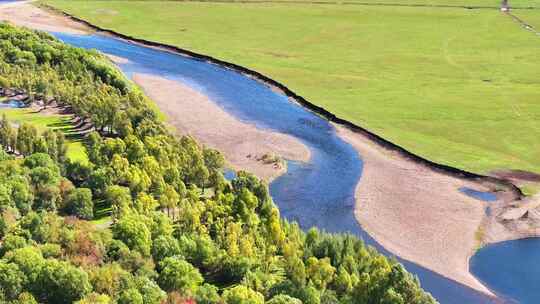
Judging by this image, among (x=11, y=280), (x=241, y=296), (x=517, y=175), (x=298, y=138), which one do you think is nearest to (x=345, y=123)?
(x=298, y=138)

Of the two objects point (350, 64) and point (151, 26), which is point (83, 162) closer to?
point (350, 64)

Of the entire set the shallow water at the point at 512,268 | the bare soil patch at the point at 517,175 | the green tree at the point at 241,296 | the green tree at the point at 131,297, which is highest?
the bare soil patch at the point at 517,175

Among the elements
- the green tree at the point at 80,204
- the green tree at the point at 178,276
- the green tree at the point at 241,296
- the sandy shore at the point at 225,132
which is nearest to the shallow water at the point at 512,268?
the green tree at the point at 241,296

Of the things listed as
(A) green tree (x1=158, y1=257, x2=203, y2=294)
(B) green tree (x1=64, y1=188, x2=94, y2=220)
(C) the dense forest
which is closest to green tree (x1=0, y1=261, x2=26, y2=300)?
(C) the dense forest

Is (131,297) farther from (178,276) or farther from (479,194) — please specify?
(479,194)

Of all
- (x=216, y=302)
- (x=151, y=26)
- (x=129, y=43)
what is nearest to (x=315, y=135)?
(x=216, y=302)

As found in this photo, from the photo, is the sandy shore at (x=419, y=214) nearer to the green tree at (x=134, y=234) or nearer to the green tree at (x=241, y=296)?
the green tree at (x=241, y=296)
